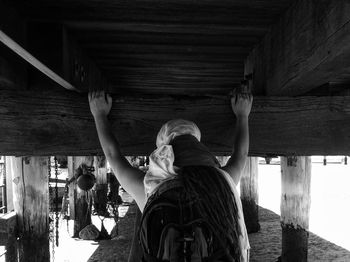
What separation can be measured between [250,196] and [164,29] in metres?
10.5

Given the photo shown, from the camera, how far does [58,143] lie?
2469 mm

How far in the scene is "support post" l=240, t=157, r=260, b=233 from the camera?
1229 centimetres

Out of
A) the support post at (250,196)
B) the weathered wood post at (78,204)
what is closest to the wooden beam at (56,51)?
the weathered wood post at (78,204)

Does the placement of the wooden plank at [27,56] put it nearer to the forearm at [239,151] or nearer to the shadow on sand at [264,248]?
the forearm at [239,151]

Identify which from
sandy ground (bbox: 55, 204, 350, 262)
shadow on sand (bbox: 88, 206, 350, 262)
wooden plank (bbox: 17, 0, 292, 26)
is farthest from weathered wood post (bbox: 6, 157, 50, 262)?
wooden plank (bbox: 17, 0, 292, 26)

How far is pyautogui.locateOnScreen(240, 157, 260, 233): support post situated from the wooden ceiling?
28.3 ft

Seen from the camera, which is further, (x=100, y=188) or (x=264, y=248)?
(x=100, y=188)

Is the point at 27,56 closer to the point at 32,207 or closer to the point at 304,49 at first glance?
the point at 304,49

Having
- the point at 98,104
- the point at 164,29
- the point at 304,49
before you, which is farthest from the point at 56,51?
the point at 304,49

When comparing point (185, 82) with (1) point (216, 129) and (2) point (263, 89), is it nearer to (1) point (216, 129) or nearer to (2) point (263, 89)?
(2) point (263, 89)

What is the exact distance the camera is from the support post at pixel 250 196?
12289 mm

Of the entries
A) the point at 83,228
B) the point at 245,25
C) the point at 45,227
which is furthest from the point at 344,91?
the point at 83,228

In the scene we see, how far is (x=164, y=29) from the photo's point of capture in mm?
2748

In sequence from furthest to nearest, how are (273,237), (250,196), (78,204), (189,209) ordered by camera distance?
(250,196) → (78,204) → (273,237) → (189,209)
